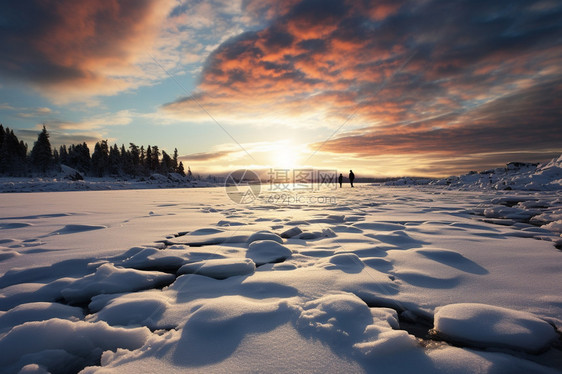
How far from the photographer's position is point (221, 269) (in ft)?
7.07

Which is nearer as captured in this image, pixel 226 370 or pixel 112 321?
pixel 226 370

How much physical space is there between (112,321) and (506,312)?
233 centimetres

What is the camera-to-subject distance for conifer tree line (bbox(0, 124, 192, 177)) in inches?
1650

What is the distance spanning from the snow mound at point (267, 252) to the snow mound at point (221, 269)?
25 cm

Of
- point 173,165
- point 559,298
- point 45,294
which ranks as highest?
point 173,165

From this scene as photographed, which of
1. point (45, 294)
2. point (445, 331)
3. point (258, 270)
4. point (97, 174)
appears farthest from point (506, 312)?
point (97, 174)

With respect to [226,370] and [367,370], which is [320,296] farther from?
[226,370]

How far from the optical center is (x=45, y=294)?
1763mm

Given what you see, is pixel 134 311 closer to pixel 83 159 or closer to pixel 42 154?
pixel 42 154

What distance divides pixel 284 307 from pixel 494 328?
1.14m

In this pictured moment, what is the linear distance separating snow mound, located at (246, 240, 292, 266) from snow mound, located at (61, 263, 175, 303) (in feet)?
2.81

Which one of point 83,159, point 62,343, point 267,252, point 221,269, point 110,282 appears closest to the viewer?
point 62,343

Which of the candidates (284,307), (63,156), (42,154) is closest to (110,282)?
(284,307)

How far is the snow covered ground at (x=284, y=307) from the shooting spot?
1.10 metres
